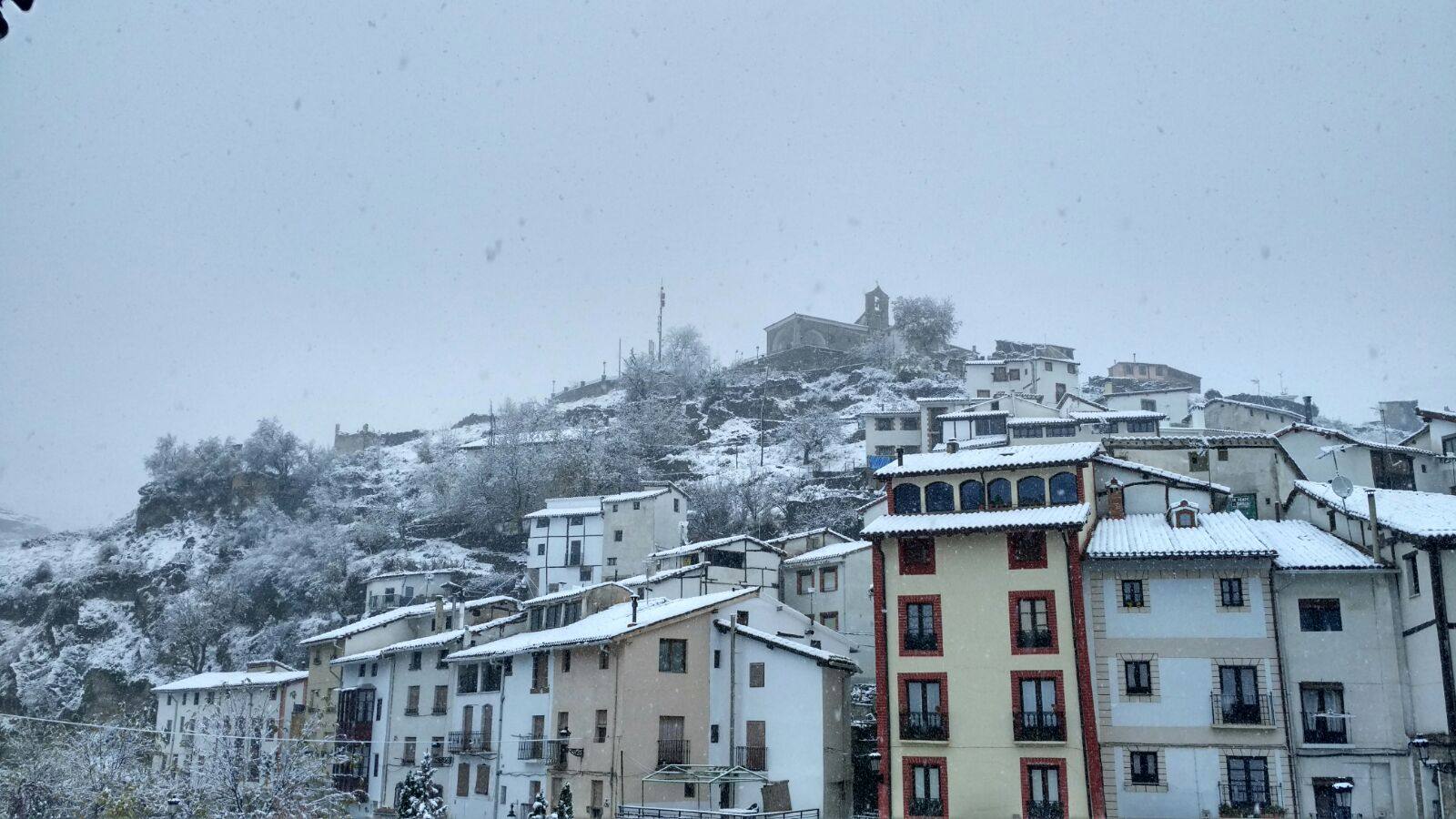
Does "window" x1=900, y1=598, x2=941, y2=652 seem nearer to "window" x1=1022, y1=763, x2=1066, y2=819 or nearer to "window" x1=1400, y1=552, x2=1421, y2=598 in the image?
"window" x1=1022, y1=763, x2=1066, y2=819

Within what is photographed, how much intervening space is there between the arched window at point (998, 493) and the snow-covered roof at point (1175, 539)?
10.3 ft

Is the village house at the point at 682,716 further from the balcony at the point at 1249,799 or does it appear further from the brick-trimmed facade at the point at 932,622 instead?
the balcony at the point at 1249,799

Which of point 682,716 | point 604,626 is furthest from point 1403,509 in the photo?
point 604,626

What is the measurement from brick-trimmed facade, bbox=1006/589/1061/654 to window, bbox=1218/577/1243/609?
5175 millimetres

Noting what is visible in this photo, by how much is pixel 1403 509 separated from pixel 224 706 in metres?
63.6

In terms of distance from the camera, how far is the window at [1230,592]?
120 feet

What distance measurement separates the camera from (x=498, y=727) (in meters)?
49.9

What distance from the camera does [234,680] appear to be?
71438 millimetres

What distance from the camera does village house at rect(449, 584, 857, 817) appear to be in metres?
42.2

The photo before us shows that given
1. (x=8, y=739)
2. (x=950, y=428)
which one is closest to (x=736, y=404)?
(x=950, y=428)

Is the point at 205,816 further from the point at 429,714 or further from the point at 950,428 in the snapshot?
the point at 950,428

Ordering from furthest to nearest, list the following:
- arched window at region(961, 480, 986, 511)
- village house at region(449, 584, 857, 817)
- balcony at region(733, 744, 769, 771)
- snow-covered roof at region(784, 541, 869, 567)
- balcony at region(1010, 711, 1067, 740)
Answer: snow-covered roof at region(784, 541, 869, 567), balcony at region(733, 744, 769, 771), village house at region(449, 584, 857, 817), arched window at region(961, 480, 986, 511), balcony at region(1010, 711, 1067, 740)

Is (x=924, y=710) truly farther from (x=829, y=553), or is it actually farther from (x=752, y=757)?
(x=829, y=553)

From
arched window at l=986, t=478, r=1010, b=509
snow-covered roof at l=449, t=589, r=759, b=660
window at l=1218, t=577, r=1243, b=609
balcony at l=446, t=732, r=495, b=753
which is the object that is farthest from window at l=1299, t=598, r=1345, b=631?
balcony at l=446, t=732, r=495, b=753
